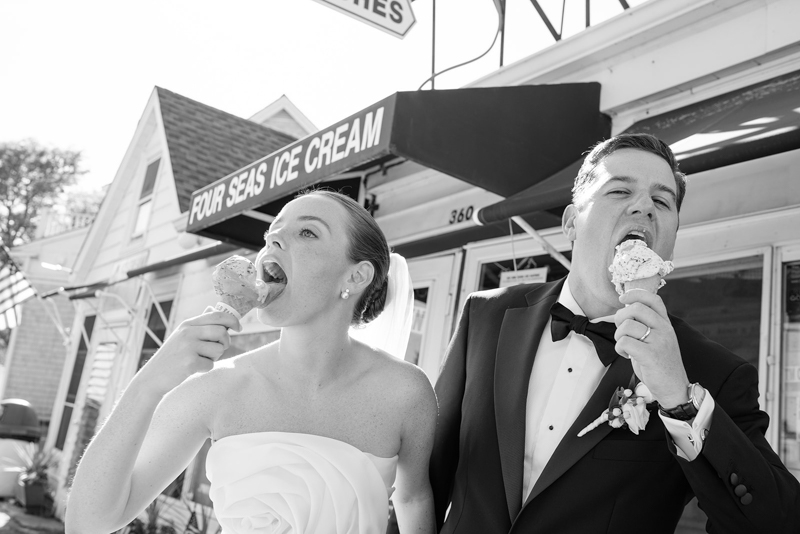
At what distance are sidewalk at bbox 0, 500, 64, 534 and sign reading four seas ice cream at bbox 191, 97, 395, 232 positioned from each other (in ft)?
21.8

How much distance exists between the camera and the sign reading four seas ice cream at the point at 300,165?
428 cm

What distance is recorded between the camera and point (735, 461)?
1.63 m

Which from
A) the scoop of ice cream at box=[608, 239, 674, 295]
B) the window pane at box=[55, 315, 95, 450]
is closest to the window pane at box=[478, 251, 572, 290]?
the scoop of ice cream at box=[608, 239, 674, 295]

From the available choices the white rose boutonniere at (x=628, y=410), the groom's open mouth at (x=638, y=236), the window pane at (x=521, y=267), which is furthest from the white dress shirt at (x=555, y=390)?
the window pane at (x=521, y=267)

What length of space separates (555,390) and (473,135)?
102 inches

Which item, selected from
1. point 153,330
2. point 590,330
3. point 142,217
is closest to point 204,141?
point 142,217

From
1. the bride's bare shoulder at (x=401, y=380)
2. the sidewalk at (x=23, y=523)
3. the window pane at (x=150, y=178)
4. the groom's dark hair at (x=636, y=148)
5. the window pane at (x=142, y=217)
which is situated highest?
the window pane at (x=150, y=178)

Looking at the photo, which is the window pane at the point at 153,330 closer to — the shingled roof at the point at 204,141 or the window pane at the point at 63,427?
the shingled roof at the point at 204,141

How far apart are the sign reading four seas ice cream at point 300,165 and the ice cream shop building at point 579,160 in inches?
0.6

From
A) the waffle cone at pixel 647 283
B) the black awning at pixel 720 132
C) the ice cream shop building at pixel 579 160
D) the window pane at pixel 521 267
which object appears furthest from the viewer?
the window pane at pixel 521 267

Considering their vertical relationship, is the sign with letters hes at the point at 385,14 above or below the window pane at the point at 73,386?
above

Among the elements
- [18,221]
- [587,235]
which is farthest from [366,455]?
[18,221]

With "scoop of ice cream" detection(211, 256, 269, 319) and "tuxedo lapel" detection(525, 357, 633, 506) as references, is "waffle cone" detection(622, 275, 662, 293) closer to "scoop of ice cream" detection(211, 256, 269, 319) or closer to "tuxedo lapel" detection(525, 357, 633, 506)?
"tuxedo lapel" detection(525, 357, 633, 506)

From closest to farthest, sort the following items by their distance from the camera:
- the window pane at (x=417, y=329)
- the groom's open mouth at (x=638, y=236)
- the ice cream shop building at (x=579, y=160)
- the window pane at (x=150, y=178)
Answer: the groom's open mouth at (x=638, y=236) → the ice cream shop building at (x=579, y=160) → the window pane at (x=417, y=329) → the window pane at (x=150, y=178)
